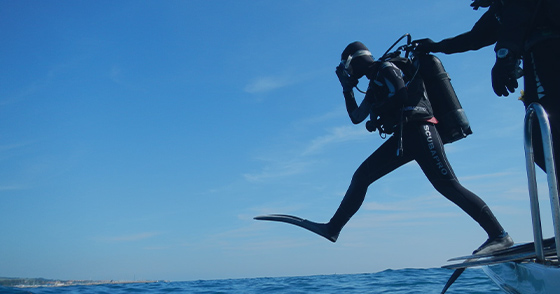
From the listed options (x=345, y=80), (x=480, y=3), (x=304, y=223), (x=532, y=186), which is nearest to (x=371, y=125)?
(x=345, y=80)

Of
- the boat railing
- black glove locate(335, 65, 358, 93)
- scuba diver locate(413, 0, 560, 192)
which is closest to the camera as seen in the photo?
the boat railing

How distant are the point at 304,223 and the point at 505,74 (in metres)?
2.47

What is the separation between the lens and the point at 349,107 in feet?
15.0

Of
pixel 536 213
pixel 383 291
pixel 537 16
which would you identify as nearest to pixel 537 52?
pixel 537 16

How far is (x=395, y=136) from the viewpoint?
4.11 meters

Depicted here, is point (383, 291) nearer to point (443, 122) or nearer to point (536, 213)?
point (443, 122)

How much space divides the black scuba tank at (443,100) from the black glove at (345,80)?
0.67 meters

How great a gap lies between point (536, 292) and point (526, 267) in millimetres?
157

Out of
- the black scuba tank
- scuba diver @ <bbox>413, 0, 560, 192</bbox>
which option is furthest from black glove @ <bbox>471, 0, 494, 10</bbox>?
the black scuba tank

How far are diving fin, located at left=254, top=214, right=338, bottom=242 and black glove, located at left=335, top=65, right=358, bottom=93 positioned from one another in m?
1.44

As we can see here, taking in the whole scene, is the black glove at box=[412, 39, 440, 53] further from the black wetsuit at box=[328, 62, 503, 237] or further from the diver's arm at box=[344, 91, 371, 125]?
the diver's arm at box=[344, 91, 371, 125]

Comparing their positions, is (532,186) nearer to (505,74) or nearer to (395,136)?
(505,74)

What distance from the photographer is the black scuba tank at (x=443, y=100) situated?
13.3ft

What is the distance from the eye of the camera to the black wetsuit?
12.1 ft
